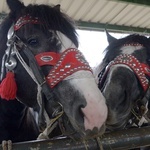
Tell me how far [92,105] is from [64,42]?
1.54 feet

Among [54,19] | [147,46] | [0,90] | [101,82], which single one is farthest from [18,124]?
[147,46]

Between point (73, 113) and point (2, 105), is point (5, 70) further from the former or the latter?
point (73, 113)

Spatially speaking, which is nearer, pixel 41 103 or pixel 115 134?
pixel 115 134

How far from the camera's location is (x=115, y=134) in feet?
4.30

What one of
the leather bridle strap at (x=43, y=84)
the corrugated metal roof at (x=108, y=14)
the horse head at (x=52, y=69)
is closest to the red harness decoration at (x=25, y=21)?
the horse head at (x=52, y=69)

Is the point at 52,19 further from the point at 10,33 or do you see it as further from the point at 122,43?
the point at 122,43

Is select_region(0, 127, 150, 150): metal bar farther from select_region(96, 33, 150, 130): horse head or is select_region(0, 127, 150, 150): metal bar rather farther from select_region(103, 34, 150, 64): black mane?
select_region(103, 34, 150, 64): black mane

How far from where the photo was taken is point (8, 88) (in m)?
1.51

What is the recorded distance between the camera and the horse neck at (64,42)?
1523 mm

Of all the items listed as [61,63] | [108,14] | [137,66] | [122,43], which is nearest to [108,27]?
[108,14]

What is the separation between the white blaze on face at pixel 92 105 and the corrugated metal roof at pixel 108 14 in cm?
301

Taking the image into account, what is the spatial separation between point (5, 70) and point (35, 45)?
0.27 metres

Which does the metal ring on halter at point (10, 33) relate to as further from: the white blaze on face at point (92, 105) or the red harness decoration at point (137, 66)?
the red harness decoration at point (137, 66)

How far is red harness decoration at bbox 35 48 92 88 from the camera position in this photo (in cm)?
140
